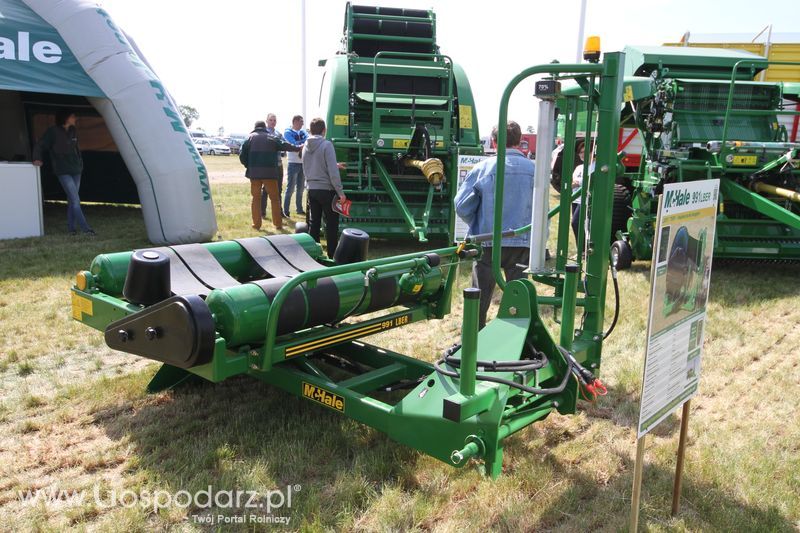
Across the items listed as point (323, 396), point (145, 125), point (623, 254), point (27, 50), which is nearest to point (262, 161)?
point (145, 125)

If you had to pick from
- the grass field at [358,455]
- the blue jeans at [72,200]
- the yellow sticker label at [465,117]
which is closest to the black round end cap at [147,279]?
the grass field at [358,455]

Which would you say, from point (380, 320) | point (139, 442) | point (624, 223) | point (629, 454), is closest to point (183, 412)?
point (139, 442)

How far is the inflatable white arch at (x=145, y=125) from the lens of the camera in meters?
8.50

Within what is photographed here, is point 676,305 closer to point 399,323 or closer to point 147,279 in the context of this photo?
point 399,323

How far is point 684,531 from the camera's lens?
2.79 m

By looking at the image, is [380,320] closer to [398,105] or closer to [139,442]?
[139,442]

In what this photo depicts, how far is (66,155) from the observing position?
31.0 ft

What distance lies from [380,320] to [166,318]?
1.29 meters

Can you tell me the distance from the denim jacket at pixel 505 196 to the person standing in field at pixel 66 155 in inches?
286

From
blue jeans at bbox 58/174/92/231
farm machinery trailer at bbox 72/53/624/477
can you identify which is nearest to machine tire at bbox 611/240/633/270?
farm machinery trailer at bbox 72/53/624/477

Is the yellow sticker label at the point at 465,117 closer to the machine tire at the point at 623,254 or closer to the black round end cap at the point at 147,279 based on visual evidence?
the machine tire at the point at 623,254

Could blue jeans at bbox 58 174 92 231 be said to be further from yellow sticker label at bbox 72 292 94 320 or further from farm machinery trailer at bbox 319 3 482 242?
yellow sticker label at bbox 72 292 94 320

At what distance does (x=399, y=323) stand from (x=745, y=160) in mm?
5035

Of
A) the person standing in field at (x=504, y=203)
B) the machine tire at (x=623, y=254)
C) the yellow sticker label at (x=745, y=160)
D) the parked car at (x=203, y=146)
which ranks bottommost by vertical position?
the machine tire at (x=623, y=254)
